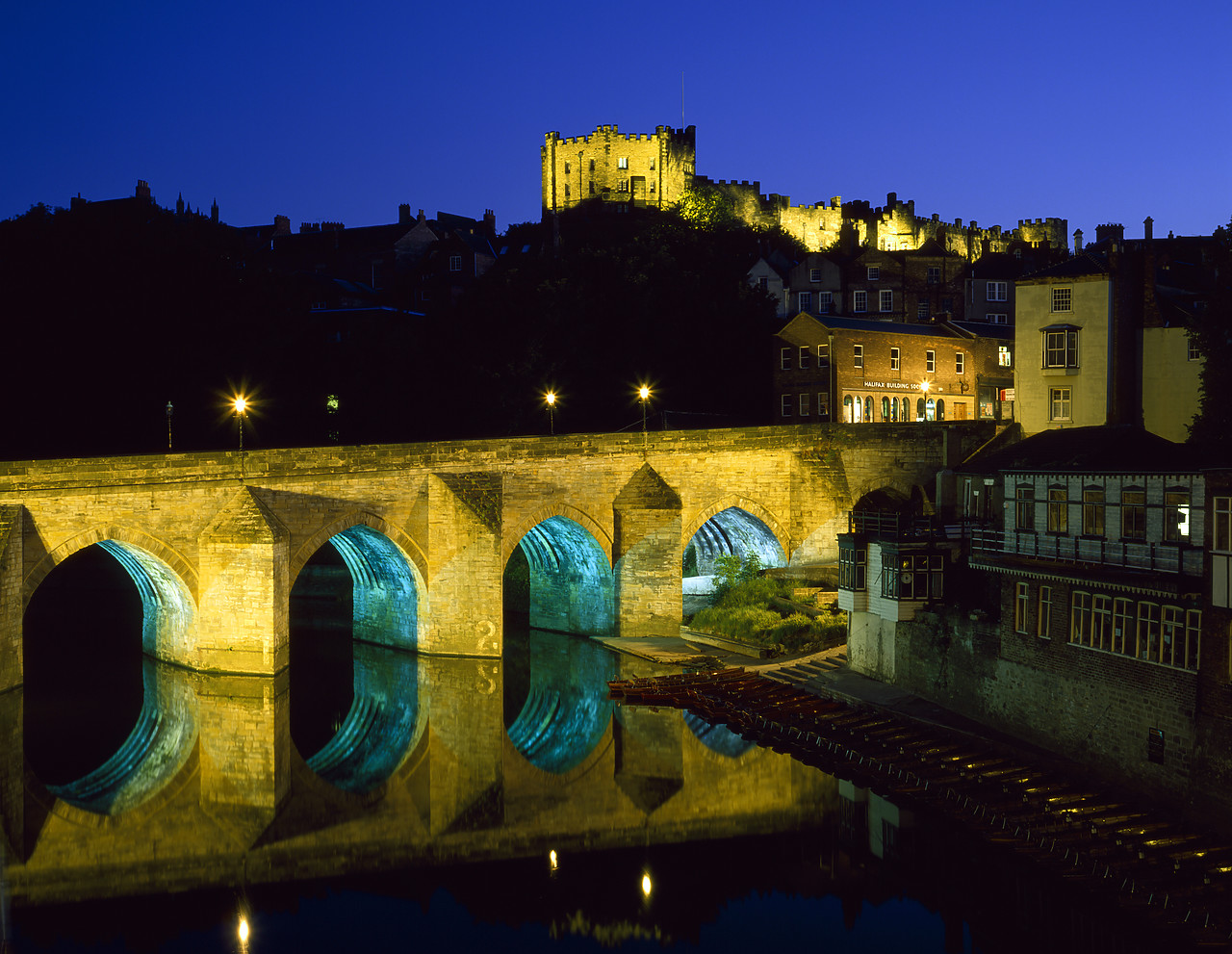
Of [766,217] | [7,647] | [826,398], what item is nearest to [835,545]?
[826,398]

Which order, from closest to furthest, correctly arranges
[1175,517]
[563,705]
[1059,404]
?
[1175,517], [563,705], [1059,404]

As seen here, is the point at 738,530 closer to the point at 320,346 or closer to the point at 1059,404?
the point at 1059,404

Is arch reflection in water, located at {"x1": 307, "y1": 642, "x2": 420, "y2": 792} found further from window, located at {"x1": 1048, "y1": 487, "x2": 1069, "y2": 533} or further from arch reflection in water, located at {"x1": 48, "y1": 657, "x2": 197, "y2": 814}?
window, located at {"x1": 1048, "y1": 487, "x2": 1069, "y2": 533}

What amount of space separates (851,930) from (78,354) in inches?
1530

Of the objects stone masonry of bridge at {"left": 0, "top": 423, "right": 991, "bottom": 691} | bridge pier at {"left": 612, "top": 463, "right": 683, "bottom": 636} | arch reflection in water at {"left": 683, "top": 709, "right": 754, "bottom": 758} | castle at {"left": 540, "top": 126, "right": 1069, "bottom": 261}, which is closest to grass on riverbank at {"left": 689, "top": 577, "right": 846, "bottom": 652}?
bridge pier at {"left": 612, "top": 463, "right": 683, "bottom": 636}

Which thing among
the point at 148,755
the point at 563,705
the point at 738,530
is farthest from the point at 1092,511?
the point at 148,755

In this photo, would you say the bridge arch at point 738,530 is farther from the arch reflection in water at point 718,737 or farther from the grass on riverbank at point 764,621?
the arch reflection in water at point 718,737

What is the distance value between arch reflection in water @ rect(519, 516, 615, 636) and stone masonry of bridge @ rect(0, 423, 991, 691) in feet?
2.22

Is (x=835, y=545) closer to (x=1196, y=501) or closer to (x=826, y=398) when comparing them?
(x=826, y=398)

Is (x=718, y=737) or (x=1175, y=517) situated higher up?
(x=1175, y=517)

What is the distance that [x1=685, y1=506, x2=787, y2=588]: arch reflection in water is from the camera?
4447 cm

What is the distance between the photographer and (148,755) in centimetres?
2950

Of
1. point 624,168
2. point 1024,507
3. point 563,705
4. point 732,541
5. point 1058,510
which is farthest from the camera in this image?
point 624,168

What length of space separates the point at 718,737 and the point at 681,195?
66.7 metres
